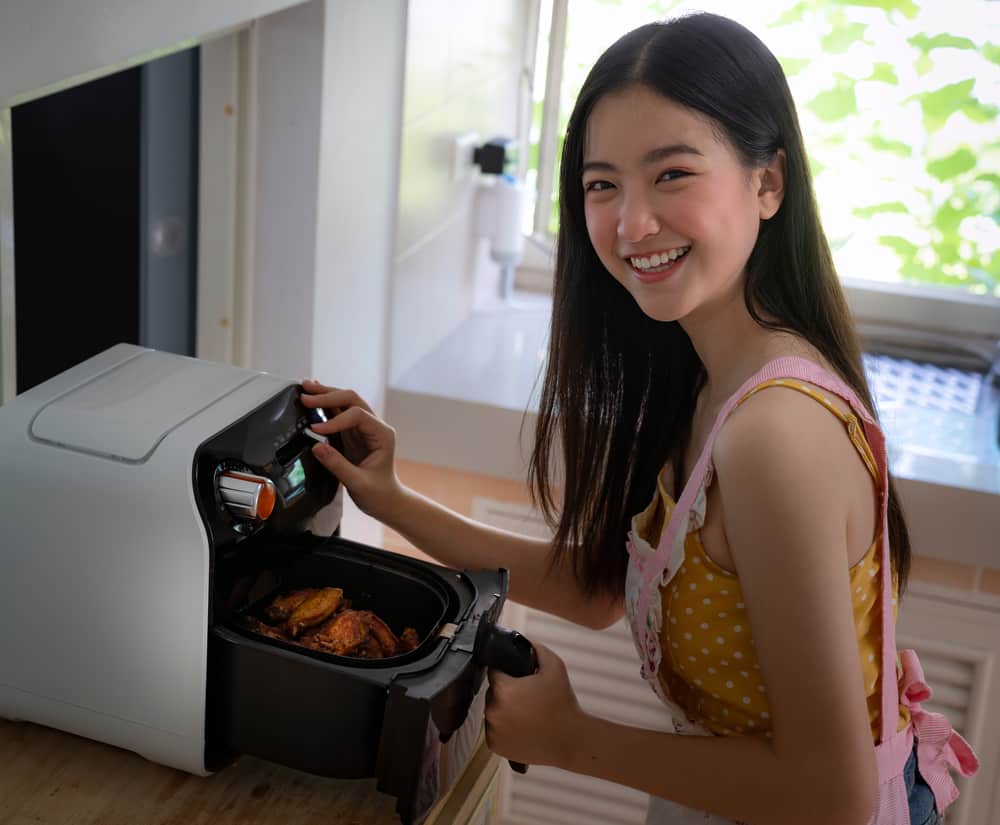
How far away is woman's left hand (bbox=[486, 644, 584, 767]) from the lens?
1.04m

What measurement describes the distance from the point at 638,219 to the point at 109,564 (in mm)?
521

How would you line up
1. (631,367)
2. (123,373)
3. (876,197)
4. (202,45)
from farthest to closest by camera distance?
(876,197) → (202,45) → (631,367) → (123,373)

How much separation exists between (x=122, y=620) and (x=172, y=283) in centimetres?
71

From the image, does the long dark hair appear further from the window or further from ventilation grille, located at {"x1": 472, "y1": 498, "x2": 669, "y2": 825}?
the window

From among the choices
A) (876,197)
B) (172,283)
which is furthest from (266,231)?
(876,197)

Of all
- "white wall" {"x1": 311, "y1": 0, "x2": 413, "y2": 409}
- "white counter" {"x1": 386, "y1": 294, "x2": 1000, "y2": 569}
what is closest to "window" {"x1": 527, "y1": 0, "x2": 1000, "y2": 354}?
"white counter" {"x1": 386, "y1": 294, "x2": 1000, "y2": 569}

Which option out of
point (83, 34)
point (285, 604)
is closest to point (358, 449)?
point (285, 604)

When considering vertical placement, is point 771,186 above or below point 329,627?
above

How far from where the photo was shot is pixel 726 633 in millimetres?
1067

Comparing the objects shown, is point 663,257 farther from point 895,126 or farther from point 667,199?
point 895,126

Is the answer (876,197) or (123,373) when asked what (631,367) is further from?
(876,197)

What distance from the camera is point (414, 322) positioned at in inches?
81.1

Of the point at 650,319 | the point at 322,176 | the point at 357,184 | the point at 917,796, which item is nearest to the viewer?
the point at 917,796

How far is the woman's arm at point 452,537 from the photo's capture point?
4.13 ft
